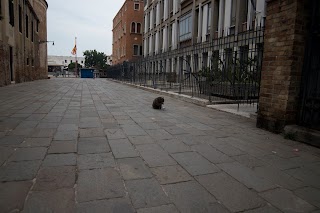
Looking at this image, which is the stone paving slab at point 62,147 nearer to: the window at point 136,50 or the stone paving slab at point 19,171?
the stone paving slab at point 19,171

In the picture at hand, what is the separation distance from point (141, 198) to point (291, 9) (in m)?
4.12

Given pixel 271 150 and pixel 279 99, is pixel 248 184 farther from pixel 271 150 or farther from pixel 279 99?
pixel 279 99

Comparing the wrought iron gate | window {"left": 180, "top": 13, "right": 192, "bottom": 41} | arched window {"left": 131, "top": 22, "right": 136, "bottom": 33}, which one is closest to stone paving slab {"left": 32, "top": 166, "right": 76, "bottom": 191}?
the wrought iron gate

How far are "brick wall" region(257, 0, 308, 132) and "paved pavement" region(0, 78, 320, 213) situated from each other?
1.62ft

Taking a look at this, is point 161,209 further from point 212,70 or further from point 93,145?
point 212,70

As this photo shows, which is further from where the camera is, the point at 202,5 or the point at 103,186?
the point at 202,5

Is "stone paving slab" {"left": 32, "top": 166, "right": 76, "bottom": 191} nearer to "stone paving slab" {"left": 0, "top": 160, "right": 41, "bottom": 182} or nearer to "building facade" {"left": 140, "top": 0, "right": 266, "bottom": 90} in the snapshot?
"stone paving slab" {"left": 0, "top": 160, "right": 41, "bottom": 182}

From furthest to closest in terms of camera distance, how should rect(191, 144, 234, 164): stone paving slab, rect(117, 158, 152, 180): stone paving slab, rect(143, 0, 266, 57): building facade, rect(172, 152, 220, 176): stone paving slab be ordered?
rect(143, 0, 266, 57): building facade < rect(191, 144, 234, 164): stone paving slab < rect(172, 152, 220, 176): stone paving slab < rect(117, 158, 152, 180): stone paving slab

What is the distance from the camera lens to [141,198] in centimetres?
218

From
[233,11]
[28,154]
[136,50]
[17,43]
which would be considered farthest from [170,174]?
[136,50]

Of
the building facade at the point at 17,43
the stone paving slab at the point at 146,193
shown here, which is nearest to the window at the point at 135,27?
the building facade at the point at 17,43

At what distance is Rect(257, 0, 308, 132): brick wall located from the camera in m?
4.30

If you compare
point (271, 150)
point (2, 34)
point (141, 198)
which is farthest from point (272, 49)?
point (2, 34)

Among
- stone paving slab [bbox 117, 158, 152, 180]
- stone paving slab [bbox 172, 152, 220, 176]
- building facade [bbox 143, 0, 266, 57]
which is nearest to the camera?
stone paving slab [bbox 117, 158, 152, 180]
